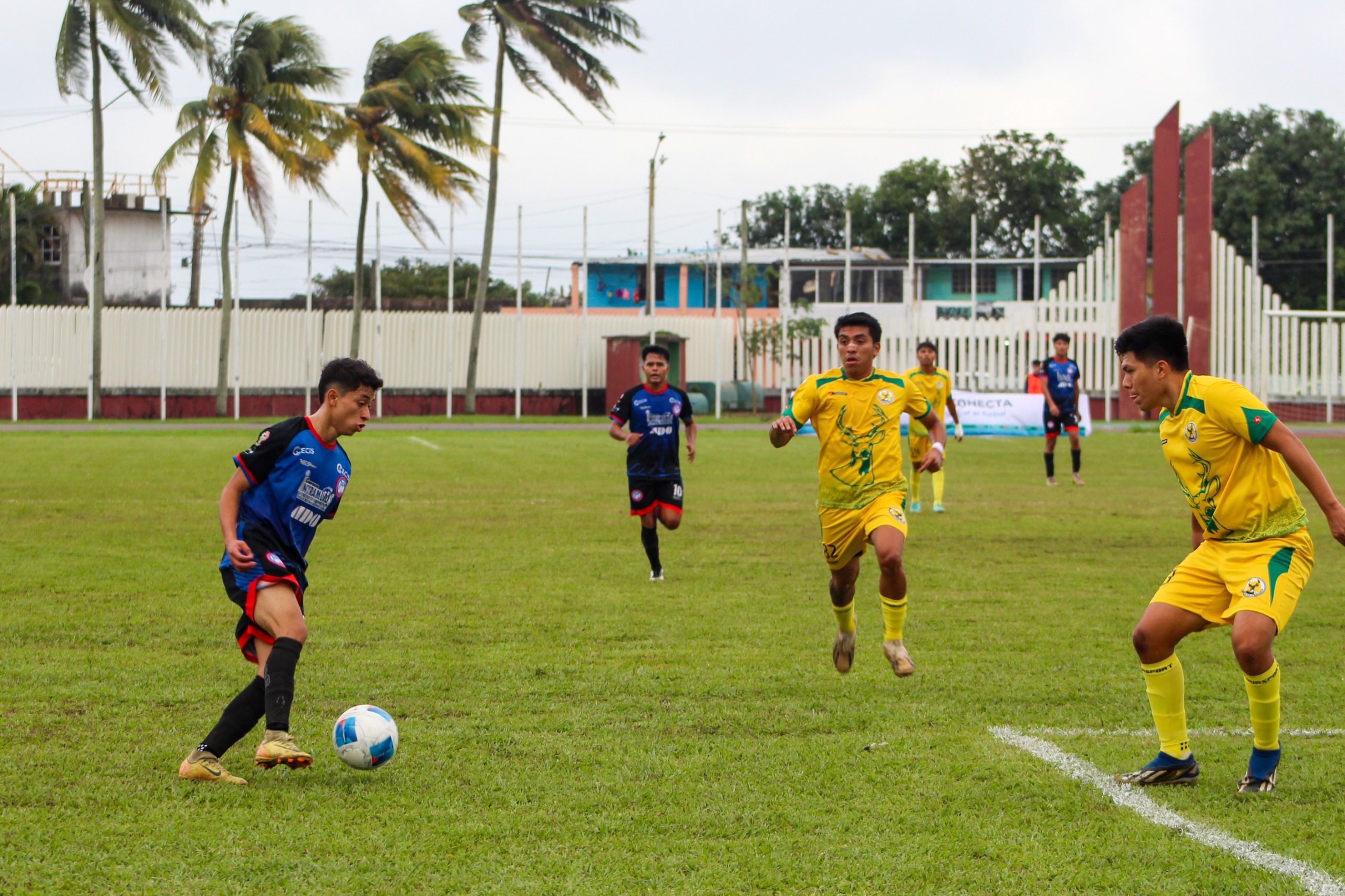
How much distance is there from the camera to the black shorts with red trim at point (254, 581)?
5.20 m

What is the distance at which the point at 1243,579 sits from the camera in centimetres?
502

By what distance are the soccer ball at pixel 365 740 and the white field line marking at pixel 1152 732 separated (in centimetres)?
279

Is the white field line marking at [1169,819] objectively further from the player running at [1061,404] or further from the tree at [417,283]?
the tree at [417,283]

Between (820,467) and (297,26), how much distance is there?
3611 cm

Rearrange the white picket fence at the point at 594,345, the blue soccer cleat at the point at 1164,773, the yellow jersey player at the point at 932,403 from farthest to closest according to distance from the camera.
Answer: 1. the white picket fence at the point at 594,345
2. the yellow jersey player at the point at 932,403
3. the blue soccer cleat at the point at 1164,773

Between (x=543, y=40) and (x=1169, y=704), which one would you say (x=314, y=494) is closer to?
(x=1169, y=704)

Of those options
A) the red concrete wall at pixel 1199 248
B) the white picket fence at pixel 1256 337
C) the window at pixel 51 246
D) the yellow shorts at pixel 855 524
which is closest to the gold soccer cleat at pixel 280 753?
the yellow shorts at pixel 855 524

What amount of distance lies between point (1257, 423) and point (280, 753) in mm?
3836

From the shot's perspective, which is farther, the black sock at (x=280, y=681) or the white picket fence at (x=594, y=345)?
the white picket fence at (x=594, y=345)

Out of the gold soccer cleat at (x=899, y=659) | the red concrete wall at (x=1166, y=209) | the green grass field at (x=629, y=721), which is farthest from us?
the red concrete wall at (x=1166, y=209)

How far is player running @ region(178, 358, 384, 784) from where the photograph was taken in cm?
509

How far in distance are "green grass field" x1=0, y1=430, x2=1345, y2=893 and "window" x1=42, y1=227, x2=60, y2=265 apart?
157ft

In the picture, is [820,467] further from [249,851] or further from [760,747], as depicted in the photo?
[249,851]

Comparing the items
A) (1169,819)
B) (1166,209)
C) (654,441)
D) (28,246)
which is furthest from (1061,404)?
(28,246)
